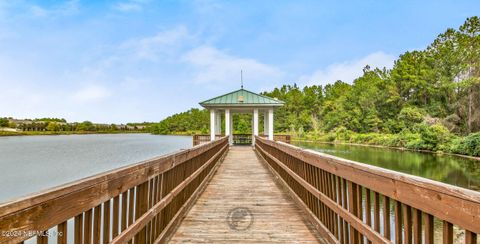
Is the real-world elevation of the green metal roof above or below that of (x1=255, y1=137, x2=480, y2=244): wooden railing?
above

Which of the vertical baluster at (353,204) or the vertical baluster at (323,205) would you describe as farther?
the vertical baluster at (323,205)

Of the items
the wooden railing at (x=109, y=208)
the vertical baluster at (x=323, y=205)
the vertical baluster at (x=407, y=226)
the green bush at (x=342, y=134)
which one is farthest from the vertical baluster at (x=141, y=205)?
the green bush at (x=342, y=134)

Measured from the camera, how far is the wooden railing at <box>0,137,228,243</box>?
1.15m

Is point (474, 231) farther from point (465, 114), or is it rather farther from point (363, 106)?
point (363, 106)

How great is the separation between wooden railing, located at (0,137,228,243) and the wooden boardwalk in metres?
0.29

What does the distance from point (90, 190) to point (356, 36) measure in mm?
35959

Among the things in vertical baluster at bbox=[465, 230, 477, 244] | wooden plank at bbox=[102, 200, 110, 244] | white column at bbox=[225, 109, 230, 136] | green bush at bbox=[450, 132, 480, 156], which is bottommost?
green bush at bbox=[450, 132, 480, 156]

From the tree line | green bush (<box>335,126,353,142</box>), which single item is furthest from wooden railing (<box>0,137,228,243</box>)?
green bush (<box>335,126,353,142</box>)

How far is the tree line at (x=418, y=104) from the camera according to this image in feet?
91.1

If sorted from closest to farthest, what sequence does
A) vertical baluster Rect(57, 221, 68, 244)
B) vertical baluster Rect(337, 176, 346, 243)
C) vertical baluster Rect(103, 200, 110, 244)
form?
vertical baluster Rect(57, 221, 68, 244)
vertical baluster Rect(103, 200, 110, 244)
vertical baluster Rect(337, 176, 346, 243)

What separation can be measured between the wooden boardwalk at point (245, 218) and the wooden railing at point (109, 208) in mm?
291

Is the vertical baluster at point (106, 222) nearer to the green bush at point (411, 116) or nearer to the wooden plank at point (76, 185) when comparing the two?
the wooden plank at point (76, 185)

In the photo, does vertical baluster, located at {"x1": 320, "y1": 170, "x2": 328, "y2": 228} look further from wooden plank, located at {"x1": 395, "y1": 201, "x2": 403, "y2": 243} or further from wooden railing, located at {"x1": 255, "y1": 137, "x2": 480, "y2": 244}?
wooden plank, located at {"x1": 395, "y1": 201, "x2": 403, "y2": 243}

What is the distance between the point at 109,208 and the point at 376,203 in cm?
185
